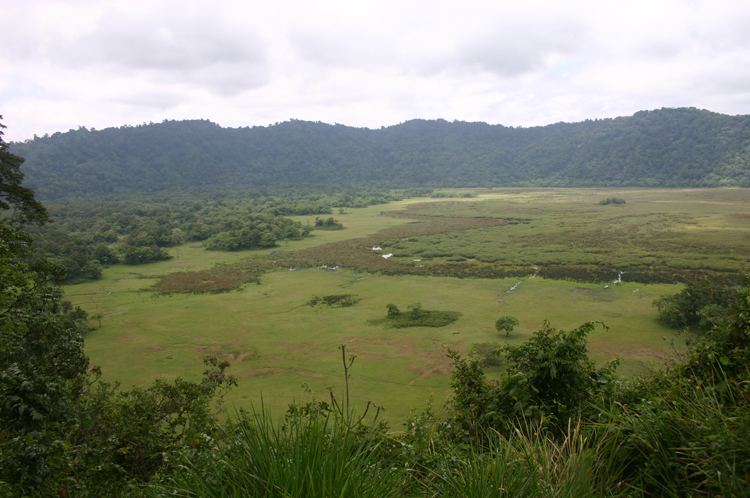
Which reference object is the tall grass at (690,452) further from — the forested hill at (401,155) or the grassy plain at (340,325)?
the forested hill at (401,155)

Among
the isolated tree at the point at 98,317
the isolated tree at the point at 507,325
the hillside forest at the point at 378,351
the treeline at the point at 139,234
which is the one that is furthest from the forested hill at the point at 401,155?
the isolated tree at the point at 507,325

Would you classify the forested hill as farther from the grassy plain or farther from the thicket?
the thicket

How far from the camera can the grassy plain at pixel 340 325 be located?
13.0m

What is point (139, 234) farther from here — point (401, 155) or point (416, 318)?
point (401, 155)

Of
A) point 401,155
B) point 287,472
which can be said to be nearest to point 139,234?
point 287,472

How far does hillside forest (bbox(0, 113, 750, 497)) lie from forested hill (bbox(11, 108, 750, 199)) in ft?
195

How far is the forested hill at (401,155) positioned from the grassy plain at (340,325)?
305ft

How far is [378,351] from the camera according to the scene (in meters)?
14.9

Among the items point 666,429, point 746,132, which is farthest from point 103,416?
point 746,132

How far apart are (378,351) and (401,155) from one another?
159 meters

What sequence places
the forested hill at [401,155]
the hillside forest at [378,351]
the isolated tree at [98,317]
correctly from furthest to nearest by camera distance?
the forested hill at [401,155] → the isolated tree at [98,317] → the hillside forest at [378,351]

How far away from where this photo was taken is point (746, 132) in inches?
4205

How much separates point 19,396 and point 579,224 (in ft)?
159

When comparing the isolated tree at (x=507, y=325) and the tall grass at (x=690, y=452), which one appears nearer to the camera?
the tall grass at (x=690, y=452)
